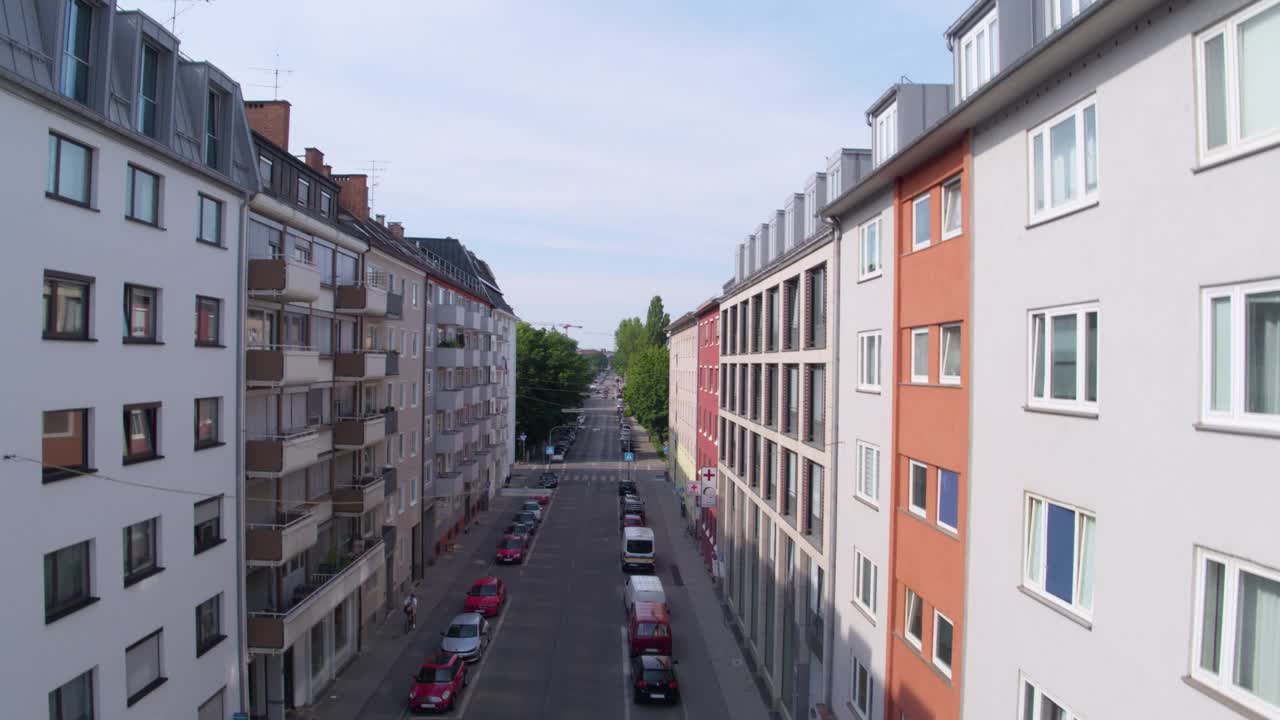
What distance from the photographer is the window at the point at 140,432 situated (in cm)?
1497

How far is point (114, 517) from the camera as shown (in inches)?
563

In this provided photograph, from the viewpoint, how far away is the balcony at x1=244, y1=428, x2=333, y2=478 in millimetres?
19594

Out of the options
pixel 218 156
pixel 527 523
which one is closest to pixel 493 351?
pixel 527 523

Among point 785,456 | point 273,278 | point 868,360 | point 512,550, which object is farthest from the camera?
point 512,550

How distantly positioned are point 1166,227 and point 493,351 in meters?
52.6

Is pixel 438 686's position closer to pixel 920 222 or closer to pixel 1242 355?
pixel 920 222

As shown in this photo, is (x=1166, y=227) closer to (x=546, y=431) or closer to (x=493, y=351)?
(x=493, y=351)

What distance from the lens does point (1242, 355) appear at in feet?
20.2

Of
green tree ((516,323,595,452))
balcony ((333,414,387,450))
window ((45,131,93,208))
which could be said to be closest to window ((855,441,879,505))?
window ((45,131,93,208))

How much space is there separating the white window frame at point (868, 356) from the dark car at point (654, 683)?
12116 mm

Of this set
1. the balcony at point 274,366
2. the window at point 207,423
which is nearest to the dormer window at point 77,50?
the window at point 207,423

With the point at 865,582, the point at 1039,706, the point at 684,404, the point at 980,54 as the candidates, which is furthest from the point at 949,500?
the point at 684,404

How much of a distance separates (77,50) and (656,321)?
99.3 m

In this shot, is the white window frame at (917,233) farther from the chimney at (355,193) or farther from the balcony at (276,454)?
the chimney at (355,193)
